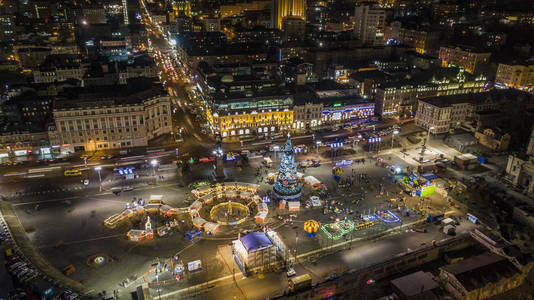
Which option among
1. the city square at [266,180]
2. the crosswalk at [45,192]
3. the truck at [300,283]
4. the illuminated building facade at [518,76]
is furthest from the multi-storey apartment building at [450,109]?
the crosswalk at [45,192]

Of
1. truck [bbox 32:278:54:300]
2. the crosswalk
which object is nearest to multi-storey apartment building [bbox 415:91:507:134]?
the crosswalk

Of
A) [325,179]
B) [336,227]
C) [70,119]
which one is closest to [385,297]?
[336,227]

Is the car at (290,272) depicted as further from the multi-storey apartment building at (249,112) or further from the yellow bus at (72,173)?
the multi-storey apartment building at (249,112)

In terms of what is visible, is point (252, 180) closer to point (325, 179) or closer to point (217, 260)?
point (325, 179)

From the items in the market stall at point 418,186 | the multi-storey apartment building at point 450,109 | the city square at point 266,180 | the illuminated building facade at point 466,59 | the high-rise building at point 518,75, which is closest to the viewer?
the city square at point 266,180

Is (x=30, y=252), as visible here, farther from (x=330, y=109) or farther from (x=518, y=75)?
(x=518, y=75)

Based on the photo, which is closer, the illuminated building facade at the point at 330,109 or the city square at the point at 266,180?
the city square at the point at 266,180

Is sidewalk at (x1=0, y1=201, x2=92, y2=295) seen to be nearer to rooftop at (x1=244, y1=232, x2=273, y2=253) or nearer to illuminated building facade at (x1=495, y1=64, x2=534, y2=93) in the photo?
rooftop at (x1=244, y1=232, x2=273, y2=253)
